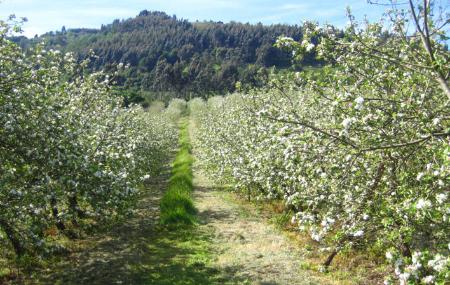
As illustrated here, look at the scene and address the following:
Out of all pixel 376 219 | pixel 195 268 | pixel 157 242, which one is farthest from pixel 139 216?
pixel 376 219

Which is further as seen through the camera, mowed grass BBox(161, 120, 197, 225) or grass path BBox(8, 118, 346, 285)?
mowed grass BBox(161, 120, 197, 225)

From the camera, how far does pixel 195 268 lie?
13.4m

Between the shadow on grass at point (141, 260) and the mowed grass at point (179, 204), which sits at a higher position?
the mowed grass at point (179, 204)

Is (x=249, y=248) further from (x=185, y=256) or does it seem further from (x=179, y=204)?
(x=179, y=204)

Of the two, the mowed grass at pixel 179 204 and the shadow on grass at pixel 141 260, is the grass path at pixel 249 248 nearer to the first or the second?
the shadow on grass at pixel 141 260

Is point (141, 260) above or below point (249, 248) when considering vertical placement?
below

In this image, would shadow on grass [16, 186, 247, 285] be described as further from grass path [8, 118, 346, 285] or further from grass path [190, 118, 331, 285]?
grass path [190, 118, 331, 285]

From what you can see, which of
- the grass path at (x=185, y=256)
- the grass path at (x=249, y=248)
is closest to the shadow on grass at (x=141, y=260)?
the grass path at (x=185, y=256)

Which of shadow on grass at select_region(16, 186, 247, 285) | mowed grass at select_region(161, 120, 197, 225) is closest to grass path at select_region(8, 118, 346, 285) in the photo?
shadow on grass at select_region(16, 186, 247, 285)

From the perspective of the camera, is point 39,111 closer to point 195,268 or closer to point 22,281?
point 22,281

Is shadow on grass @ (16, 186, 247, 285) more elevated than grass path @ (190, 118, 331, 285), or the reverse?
grass path @ (190, 118, 331, 285)

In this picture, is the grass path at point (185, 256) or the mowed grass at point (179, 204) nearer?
the grass path at point (185, 256)

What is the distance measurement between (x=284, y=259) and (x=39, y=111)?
29.8 ft

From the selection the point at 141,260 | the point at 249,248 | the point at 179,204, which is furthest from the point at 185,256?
the point at 179,204
